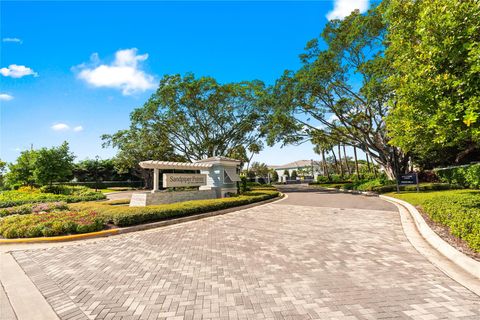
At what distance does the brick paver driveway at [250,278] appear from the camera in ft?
11.1

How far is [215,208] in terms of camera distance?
41.5 feet

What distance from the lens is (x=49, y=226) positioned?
8219 millimetres

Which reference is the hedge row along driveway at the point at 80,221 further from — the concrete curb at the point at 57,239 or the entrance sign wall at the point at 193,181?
the entrance sign wall at the point at 193,181

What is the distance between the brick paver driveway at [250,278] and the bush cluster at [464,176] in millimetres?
14691

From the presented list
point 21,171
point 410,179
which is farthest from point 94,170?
point 410,179

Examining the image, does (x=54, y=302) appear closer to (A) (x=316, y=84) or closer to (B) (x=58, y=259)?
(B) (x=58, y=259)

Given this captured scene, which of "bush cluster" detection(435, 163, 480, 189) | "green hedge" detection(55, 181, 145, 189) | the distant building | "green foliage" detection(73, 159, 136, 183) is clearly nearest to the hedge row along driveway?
"bush cluster" detection(435, 163, 480, 189)

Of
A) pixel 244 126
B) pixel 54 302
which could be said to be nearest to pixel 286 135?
pixel 244 126

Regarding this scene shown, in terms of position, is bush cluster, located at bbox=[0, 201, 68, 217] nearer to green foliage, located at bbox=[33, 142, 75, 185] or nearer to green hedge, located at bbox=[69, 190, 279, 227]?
green hedge, located at bbox=[69, 190, 279, 227]

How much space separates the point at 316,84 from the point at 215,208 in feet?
52.2

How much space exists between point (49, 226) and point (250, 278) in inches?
311

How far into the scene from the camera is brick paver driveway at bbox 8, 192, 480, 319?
3.39 metres

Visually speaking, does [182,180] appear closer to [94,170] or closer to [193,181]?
[193,181]

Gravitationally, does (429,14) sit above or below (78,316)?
above
